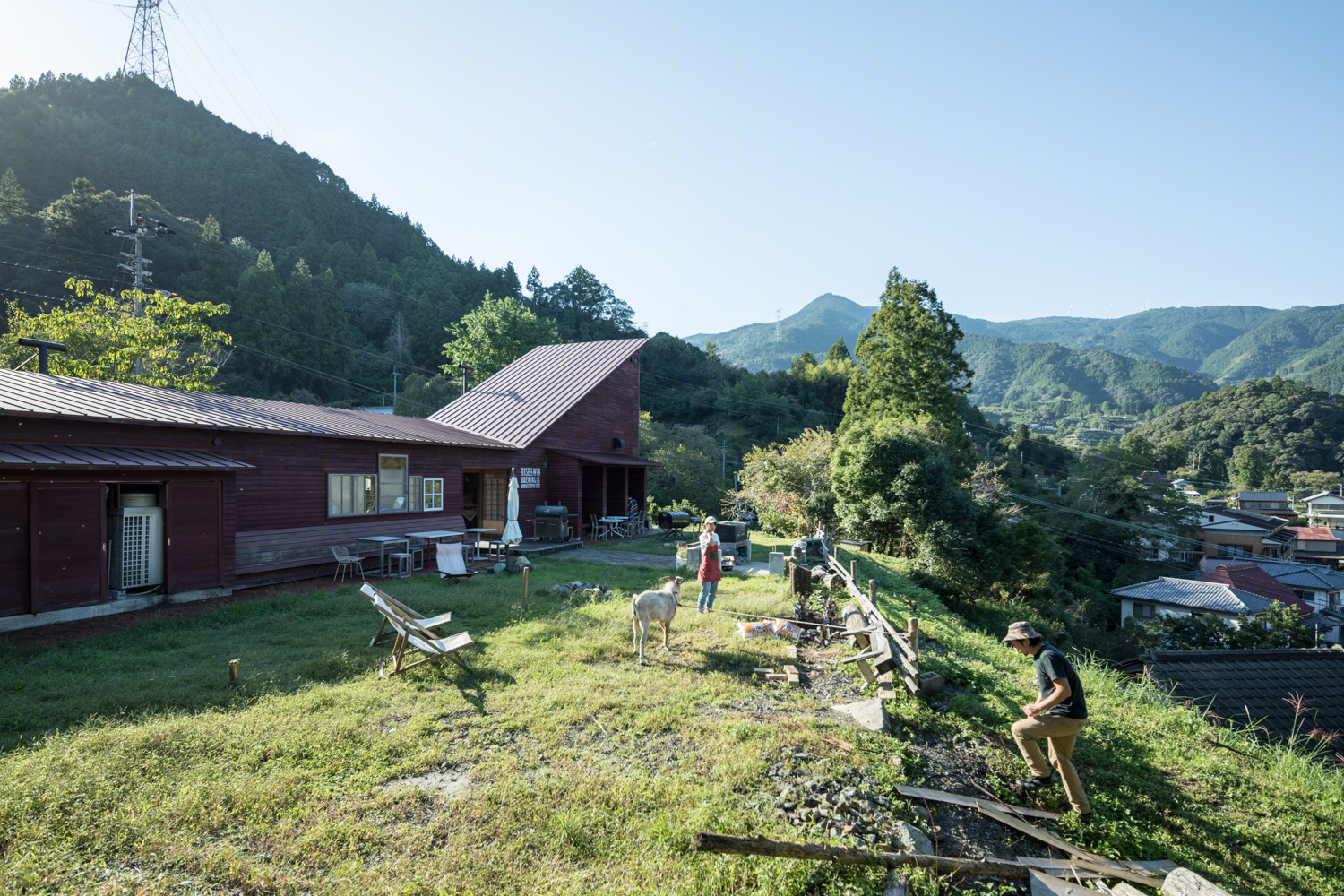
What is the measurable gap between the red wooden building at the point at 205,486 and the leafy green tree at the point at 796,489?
772cm

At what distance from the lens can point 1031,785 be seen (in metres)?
4.57

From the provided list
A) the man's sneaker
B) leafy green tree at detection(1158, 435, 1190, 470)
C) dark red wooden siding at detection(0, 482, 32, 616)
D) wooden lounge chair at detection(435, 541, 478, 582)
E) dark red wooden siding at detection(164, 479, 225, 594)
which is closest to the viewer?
the man's sneaker

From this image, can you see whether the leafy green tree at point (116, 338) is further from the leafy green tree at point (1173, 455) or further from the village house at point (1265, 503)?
the leafy green tree at point (1173, 455)

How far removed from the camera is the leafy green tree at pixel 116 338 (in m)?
20.2

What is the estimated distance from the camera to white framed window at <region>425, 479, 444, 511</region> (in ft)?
51.5

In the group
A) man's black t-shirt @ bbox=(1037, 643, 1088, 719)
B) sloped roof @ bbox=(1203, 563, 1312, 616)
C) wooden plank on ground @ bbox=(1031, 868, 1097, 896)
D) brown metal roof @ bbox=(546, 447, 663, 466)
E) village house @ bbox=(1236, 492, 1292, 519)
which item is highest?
brown metal roof @ bbox=(546, 447, 663, 466)

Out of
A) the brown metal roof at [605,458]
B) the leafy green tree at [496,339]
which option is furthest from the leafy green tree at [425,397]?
the brown metal roof at [605,458]

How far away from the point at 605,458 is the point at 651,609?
42.7 feet

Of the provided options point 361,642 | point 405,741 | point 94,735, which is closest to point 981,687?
point 405,741

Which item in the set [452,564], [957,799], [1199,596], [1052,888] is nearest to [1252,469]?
[1199,596]

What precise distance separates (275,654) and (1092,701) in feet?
32.4

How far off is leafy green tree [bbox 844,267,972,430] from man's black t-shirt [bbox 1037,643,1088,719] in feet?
95.7

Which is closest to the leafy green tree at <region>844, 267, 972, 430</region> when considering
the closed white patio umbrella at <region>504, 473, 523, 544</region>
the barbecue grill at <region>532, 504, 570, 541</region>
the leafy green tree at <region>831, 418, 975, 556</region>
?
the leafy green tree at <region>831, 418, 975, 556</region>

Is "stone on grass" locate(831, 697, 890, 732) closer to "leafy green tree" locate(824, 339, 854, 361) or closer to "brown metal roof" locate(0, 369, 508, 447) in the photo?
"brown metal roof" locate(0, 369, 508, 447)
